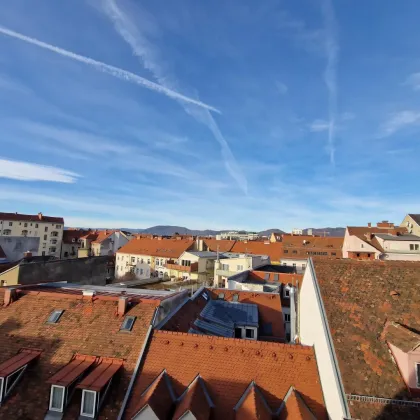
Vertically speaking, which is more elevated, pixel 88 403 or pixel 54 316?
pixel 54 316

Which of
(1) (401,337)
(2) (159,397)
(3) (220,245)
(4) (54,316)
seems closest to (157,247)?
(3) (220,245)

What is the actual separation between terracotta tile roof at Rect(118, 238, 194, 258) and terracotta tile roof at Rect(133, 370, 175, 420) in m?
54.3

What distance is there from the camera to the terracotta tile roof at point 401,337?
30.5 ft

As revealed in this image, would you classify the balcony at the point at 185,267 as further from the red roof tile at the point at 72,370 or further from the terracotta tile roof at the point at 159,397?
the terracotta tile roof at the point at 159,397

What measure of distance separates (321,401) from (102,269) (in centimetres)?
4075

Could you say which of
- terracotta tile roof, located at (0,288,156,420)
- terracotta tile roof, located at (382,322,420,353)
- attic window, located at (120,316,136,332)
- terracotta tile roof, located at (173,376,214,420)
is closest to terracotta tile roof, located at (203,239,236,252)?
terracotta tile roof, located at (0,288,156,420)

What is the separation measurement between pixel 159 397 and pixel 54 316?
8025 millimetres

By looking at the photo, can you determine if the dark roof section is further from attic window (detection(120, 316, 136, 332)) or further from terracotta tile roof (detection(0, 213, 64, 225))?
terracotta tile roof (detection(0, 213, 64, 225))

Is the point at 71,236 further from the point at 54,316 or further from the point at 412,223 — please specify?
the point at 412,223

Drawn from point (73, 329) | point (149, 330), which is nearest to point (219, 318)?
point (149, 330)

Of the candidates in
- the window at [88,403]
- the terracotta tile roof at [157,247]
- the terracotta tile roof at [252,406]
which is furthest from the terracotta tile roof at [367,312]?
the terracotta tile roof at [157,247]

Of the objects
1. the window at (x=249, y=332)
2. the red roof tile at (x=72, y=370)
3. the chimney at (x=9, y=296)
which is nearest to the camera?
the red roof tile at (x=72, y=370)

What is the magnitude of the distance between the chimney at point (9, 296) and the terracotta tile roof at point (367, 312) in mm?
17265

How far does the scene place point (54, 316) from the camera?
15.8 meters
